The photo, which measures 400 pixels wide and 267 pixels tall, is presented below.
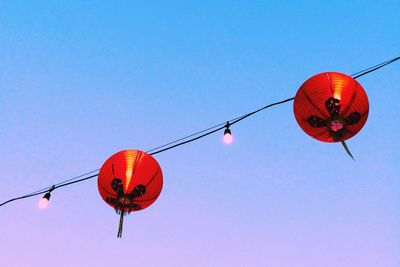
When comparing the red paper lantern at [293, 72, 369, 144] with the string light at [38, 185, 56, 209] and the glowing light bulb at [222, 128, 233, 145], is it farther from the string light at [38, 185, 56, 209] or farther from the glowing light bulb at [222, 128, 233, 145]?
the string light at [38, 185, 56, 209]

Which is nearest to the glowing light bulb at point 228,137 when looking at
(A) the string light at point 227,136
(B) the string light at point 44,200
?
(A) the string light at point 227,136

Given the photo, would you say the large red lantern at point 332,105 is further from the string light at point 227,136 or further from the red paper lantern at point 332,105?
the string light at point 227,136

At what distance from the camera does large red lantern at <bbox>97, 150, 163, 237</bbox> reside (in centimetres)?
596

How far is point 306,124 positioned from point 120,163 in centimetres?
306

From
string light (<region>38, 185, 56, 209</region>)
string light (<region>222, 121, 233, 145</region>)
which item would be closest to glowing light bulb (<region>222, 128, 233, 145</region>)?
string light (<region>222, 121, 233, 145</region>)

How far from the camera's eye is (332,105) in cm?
553

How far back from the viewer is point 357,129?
5770mm

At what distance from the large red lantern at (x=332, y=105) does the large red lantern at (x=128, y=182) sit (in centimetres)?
265

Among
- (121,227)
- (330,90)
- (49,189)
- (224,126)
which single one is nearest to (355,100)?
(330,90)

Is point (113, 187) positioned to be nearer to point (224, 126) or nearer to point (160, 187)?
point (160, 187)

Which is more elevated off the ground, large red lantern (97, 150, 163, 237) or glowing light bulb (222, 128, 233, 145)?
glowing light bulb (222, 128, 233, 145)

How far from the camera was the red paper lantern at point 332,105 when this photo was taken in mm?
5543

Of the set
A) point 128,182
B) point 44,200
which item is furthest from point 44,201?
point 128,182

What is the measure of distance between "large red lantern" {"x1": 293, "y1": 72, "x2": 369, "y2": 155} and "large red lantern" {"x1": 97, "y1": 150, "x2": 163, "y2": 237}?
2.65 meters
